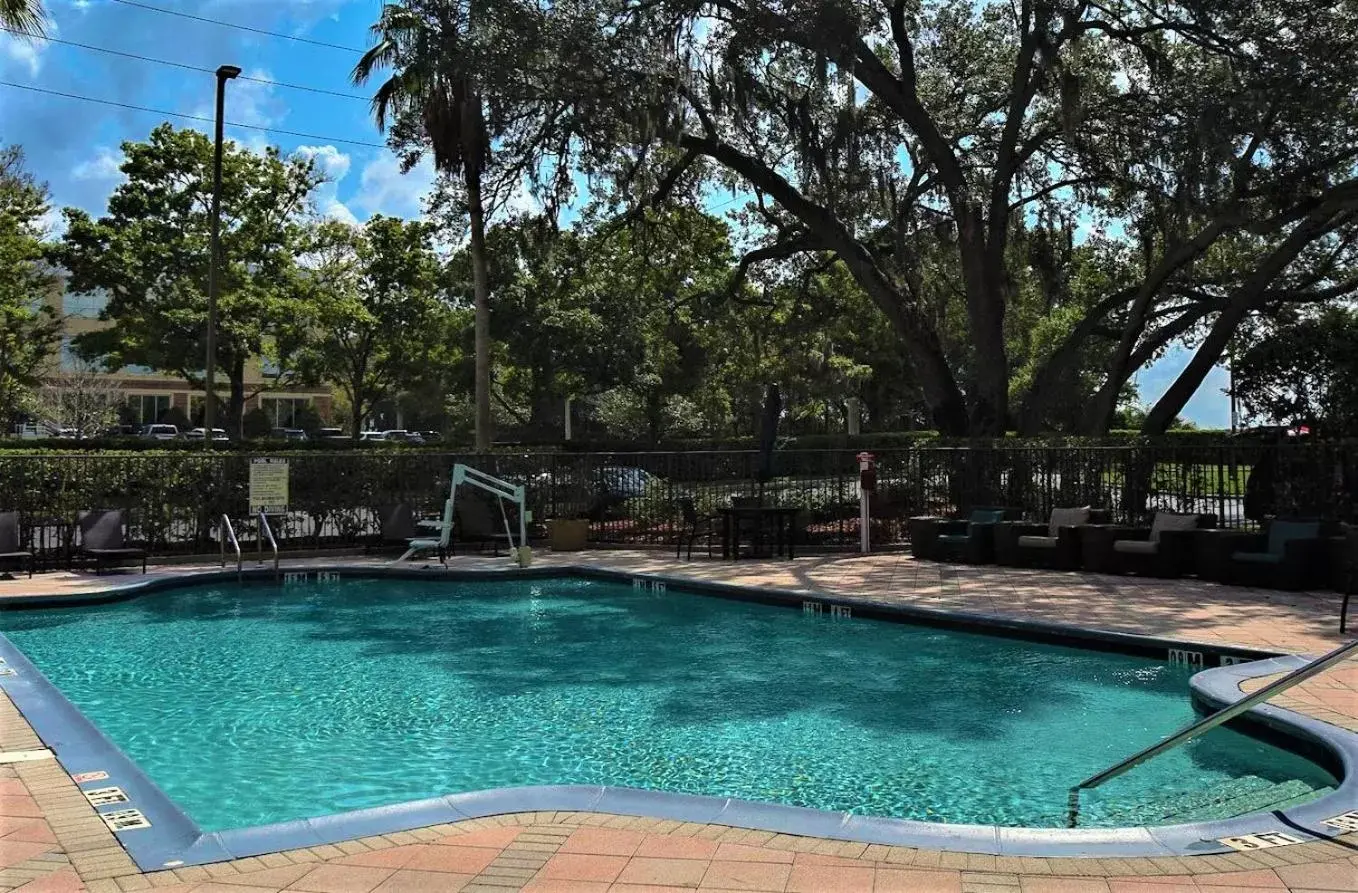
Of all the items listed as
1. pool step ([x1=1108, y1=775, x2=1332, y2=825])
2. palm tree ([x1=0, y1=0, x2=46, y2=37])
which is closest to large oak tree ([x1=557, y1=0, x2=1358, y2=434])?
palm tree ([x1=0, y1=0, x2=46, y2=37])

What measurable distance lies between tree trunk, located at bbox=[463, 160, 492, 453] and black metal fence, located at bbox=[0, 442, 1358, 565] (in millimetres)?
2239

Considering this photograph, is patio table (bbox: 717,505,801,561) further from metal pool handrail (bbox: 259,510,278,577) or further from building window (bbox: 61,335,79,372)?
building window (bbox: 61,335,79,372)

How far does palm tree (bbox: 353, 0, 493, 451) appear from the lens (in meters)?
15.4

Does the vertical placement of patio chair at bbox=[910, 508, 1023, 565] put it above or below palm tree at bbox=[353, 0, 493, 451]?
below

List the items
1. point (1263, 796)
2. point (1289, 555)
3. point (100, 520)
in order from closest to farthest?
point (1263, 796) → point (1289, 555) → point (100, 520)

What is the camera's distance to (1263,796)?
16.5 ft

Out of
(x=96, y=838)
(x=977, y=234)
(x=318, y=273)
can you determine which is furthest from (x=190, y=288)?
(x=96, y=838)

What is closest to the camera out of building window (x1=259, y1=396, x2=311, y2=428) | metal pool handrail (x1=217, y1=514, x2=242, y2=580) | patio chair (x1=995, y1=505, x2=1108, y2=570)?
patio chair (x1=995, y1=505, x2=1108, y2=570)

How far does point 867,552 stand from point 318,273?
23.6 metres

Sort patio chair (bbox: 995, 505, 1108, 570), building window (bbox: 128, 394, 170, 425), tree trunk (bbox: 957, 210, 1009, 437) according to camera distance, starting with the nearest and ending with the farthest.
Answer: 1. patio chair (bbox: 995, 505, 1108, 570)
2. tree trunk (bbox: 957, 210, 1009, 437)
3. building window (bbox: 128, 394, 170, 425)

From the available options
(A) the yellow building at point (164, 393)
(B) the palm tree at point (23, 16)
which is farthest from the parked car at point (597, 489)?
(A) the yellow building at point (164, 393)

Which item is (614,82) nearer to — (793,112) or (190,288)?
(793,112)

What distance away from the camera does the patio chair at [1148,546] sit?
11.8 m

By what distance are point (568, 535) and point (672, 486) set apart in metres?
1.99
